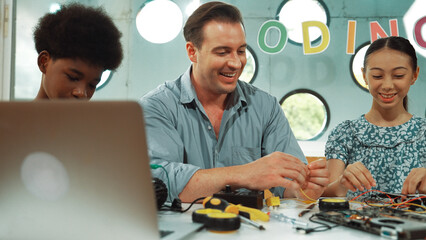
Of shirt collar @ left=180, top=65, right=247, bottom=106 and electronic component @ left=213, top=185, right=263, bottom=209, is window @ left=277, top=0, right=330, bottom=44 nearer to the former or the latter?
shirt collar @ left=180, top=65, right=247, bottom=106

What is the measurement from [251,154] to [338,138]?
50 cm

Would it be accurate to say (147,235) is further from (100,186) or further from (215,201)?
(215,201)

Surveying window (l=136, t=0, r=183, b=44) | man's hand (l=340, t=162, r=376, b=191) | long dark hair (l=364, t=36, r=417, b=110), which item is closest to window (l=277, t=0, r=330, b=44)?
window (l=136, t=0, r=183, b=44)

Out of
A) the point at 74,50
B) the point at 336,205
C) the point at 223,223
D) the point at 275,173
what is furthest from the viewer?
the point at 74,50

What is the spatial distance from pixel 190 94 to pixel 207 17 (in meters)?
0.37

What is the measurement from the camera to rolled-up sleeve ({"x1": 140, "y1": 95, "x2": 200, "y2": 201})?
114 cm

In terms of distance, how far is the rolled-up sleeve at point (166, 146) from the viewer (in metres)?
1.14

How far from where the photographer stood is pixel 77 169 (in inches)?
18.3

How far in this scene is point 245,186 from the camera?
1.08 meters

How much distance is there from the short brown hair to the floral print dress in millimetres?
743

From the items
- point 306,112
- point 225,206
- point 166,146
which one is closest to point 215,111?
point 166,146

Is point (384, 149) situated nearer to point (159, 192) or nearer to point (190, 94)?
point (190, 94)

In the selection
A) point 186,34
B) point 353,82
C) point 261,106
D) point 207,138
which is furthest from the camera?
point 353,82

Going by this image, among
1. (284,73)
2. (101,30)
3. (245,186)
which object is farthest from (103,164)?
(284,73)
